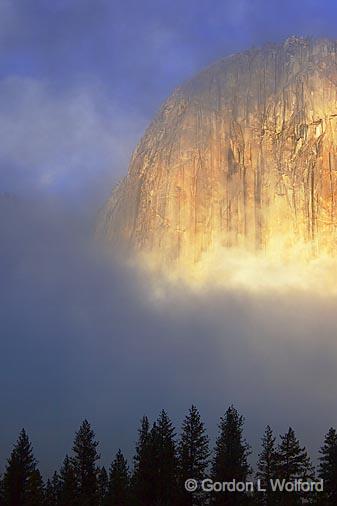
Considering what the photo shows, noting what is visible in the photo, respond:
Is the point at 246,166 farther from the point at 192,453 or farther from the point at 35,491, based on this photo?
the point at 35,491

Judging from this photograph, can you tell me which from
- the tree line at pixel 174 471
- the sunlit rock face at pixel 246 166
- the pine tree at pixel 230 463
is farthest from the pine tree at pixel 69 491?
the sunlit rock face at pixel 246 166

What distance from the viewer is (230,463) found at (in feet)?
196

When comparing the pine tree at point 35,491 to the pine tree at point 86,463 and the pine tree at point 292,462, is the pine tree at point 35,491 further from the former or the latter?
the pine tree at point 292,462

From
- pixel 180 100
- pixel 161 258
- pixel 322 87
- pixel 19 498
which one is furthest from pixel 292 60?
pixel 19 498

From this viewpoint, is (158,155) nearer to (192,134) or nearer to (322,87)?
(192,134)

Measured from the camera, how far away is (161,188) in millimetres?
98062

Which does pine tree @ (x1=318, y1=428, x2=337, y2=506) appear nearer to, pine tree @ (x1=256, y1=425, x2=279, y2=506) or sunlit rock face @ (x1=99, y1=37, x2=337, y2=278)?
pine tree @ (x1=256, y1=425, x2=279, y2=506)

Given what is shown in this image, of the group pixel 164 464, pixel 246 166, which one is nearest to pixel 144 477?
pixel 164 464

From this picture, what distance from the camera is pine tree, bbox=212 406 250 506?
57938mm

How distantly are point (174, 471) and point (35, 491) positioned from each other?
33.4 feet

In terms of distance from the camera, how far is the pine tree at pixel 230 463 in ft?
190

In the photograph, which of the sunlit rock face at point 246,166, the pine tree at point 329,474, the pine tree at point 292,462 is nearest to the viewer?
the pine tree at point 329,474

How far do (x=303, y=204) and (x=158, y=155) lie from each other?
19500 mm

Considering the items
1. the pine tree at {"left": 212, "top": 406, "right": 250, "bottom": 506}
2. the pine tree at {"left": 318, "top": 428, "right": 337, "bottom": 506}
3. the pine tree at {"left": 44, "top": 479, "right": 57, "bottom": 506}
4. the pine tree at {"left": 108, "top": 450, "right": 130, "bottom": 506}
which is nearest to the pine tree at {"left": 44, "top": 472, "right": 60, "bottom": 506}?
the pine tree at {"left": 44, "top": 479, "right": 57, "bottom": 506}
